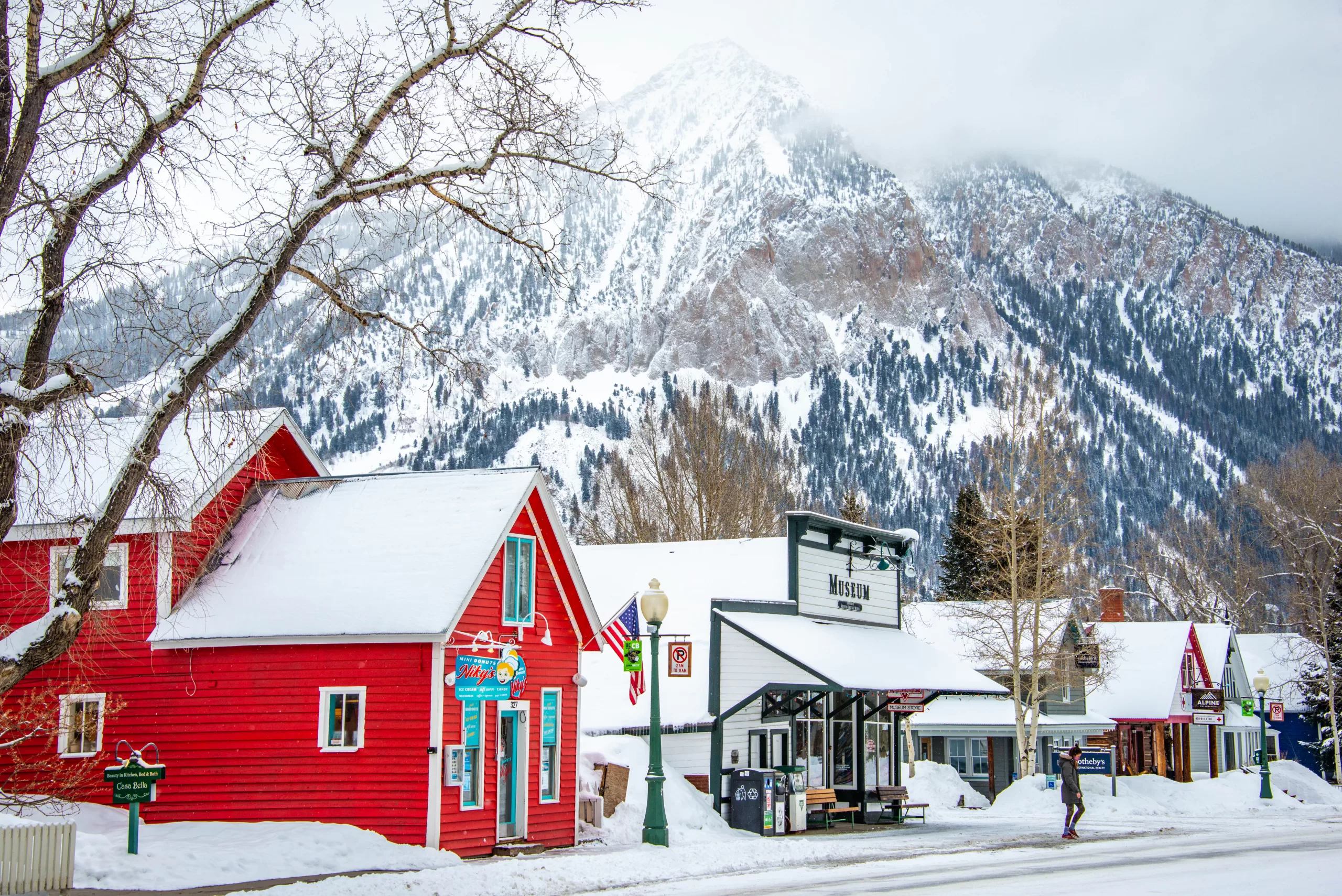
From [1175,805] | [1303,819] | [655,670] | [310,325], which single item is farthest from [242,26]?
[1175,805]

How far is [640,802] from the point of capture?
1063 inches

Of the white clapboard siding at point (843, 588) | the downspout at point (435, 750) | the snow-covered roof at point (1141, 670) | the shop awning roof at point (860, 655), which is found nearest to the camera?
the downspout at point (435, 750)

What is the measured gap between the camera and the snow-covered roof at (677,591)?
30.0 m

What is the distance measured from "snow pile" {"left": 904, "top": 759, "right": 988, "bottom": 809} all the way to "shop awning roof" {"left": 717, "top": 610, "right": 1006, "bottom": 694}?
23.8ft

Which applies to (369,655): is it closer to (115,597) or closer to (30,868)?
(115,597)

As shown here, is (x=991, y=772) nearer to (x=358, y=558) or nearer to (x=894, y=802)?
(x=894, y=802)

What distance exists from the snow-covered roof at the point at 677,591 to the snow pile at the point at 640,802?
43.4 inches

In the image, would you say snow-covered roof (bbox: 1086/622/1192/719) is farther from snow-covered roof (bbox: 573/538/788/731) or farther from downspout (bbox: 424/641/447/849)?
downspout (bbox: 424/641/447/849)

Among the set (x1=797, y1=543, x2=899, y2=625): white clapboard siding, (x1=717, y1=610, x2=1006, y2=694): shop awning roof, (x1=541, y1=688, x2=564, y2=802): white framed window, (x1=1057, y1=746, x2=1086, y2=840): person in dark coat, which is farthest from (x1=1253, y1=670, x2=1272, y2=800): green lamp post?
(x1=541, y1=688, x2=564, y2=802): white framed window

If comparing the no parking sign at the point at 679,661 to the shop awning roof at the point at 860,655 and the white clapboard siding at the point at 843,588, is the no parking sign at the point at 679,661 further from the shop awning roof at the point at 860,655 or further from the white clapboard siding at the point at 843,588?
the white clapboard siding at the point at 843,588

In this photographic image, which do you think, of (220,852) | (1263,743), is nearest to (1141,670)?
(1263,743)

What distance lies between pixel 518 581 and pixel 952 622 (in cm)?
3602

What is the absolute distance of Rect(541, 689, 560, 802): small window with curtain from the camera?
77.2 feet

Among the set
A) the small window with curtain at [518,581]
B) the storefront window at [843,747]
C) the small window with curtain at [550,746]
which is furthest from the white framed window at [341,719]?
the storefront window at [843,747]
